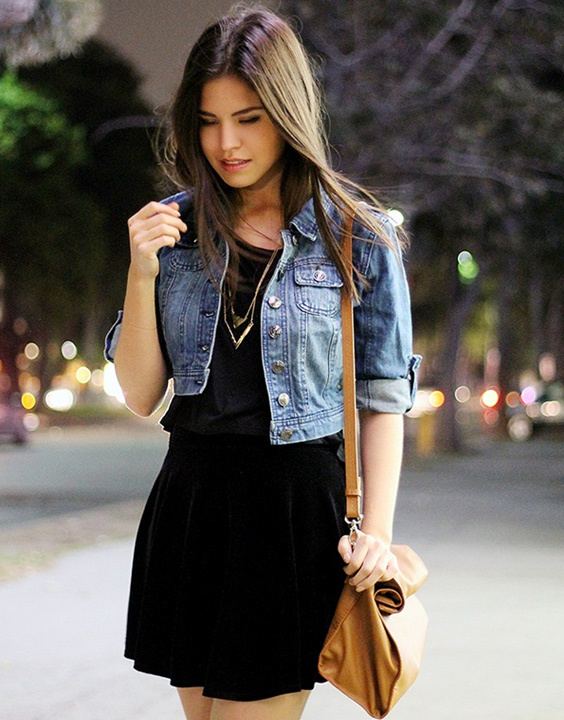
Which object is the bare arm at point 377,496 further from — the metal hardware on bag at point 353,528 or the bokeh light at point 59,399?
the bokeh light at point 59,399

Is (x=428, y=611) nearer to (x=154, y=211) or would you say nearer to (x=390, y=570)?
(x=390, y=570)

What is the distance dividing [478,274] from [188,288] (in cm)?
2363

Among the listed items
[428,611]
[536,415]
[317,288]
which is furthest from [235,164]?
[536,415]

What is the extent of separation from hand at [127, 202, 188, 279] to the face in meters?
0.15

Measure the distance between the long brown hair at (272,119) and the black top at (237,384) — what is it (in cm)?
8

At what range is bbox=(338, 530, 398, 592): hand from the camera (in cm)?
254

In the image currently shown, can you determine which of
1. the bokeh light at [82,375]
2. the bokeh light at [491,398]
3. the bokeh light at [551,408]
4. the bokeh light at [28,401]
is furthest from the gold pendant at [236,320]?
the bokeh light at [82,375]

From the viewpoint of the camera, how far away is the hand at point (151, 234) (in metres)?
2.58

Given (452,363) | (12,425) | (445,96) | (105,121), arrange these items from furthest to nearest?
(105,121) → (12,425) → (452,363) → (445,96)

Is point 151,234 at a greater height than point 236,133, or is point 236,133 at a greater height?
point 236,133

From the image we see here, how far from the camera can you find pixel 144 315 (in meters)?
2.67

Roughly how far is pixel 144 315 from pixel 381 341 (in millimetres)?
478

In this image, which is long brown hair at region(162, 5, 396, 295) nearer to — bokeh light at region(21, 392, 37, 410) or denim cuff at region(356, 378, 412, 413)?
denim cuff at region(356, 378, 412, 413)

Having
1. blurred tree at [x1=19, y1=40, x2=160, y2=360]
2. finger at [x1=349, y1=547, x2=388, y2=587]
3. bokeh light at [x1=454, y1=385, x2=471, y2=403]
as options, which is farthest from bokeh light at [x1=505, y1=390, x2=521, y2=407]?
bokeh light at [x1=454, y1=385, x2=471, y2=403]
